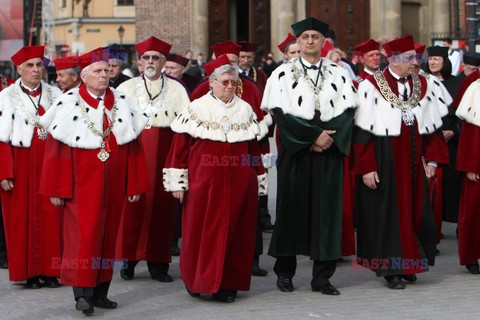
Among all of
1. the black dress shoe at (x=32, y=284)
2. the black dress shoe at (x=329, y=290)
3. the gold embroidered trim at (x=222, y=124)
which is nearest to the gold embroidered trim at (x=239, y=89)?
the gold embroidered trim at (x=222, y=124)

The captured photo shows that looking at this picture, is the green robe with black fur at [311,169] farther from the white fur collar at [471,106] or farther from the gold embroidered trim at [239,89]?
the white fur collar at [471,106]

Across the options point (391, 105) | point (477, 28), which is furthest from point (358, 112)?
point (477, 28)

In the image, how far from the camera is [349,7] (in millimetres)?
32250

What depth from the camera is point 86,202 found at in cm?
916

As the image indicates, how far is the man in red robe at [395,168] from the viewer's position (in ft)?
33.1

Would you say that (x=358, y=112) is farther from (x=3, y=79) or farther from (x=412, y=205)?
(x=3, y=79)

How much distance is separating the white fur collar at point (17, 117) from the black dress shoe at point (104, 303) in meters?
2.08

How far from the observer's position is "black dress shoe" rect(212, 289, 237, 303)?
31.4ft

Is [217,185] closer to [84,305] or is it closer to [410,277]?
[84,305]

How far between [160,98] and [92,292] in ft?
9.10

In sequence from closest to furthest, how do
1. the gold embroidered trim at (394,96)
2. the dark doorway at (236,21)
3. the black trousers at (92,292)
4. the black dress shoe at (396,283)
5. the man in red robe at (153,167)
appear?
1. the black trousers at (92,292)
2. the black dress shoe at (396,283)
3. the gold embroidered trim at (394,96)
4. the man in red robe at (153,167)
5. the dark doorway at (236,21)

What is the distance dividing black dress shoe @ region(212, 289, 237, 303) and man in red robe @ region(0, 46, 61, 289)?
5.96 ft

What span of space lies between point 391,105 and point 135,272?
3188mm

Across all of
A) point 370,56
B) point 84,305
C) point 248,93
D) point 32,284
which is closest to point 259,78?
point 370,56
